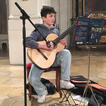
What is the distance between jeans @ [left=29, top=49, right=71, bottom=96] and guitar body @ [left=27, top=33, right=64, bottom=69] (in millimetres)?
97

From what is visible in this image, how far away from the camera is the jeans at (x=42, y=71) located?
3.16 meters

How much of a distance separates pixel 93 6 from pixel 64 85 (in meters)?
5.80

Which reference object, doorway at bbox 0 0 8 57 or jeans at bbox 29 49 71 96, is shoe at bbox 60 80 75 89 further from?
doorway at bbox 0 0 8 57

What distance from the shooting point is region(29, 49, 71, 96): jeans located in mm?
3160

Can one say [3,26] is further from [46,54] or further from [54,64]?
[46,54]

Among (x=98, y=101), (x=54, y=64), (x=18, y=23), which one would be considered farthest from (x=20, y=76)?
(x=98, y=101)

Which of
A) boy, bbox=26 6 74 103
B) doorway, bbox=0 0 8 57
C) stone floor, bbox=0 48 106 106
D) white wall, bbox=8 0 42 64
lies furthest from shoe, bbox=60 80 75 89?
doorway, bbox=0 0 8 57

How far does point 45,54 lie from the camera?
10.2 ft

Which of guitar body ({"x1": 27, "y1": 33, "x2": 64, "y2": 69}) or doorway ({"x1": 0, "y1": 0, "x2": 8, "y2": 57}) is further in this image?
doorway ({"x1": 0, "y1": 0, "x2": 8, "y2": 57})

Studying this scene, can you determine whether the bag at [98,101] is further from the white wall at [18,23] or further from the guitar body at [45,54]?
the white wall at [18,23]

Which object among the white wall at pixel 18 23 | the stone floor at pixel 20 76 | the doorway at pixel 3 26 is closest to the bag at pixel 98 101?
the stone floor at pixel 20 76

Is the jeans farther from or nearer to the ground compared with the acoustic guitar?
nearer to the ground

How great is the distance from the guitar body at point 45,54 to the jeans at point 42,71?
0.10 metres

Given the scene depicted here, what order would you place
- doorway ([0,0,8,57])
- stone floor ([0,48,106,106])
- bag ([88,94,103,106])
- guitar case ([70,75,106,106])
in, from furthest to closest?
doorway ([0,0,8,57]) → stone floor ([0,48,106,106]) → guitar case ([70,75,106,106]) → bag ([88,94,103,106])
